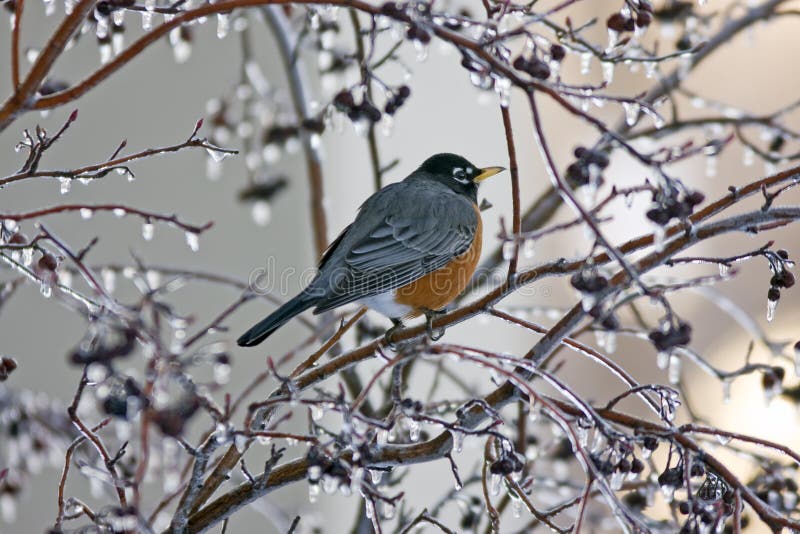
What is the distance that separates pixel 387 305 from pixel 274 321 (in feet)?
1.50

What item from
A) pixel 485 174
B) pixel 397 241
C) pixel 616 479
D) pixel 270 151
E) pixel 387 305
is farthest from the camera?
pixel 485 174

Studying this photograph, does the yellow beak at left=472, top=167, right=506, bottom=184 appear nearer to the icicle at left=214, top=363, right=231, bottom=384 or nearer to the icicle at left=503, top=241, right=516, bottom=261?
the icicle at left=503, top=241, right=516, bottom=261

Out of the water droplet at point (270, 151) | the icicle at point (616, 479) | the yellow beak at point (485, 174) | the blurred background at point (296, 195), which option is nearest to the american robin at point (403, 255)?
the yellow beak at point (485, 174)

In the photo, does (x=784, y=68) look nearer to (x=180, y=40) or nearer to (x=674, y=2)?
(x=674, y=2)

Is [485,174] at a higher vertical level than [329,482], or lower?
higher

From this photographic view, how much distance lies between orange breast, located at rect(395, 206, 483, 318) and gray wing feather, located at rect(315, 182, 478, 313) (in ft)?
0.06

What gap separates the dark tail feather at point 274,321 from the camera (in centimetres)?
158

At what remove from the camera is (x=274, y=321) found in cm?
164

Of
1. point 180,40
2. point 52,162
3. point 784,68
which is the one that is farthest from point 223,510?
point 784,68

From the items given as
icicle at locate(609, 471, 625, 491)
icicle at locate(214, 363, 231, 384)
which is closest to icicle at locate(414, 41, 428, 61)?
icicle at locate(214, 363, 231, 384)

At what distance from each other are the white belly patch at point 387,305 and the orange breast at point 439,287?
0.01 metres

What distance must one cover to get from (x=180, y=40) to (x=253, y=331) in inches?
21.3

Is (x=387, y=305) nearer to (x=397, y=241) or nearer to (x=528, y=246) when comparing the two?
(x=397, y=241)

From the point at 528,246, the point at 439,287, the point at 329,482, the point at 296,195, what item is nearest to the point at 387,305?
the point at 439,287
